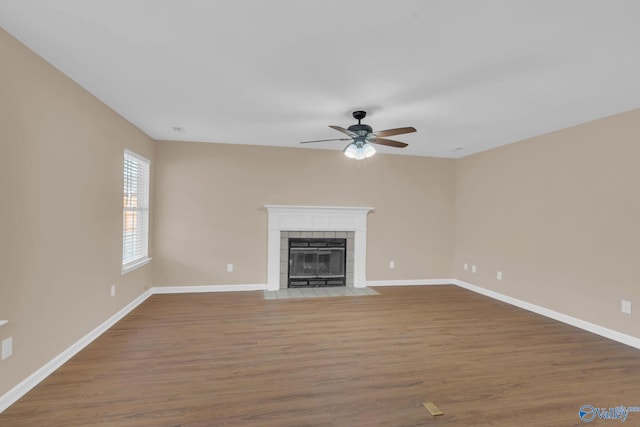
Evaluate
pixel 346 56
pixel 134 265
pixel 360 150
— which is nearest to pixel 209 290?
pixel 134 265

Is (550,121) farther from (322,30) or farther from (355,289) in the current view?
(355,289)

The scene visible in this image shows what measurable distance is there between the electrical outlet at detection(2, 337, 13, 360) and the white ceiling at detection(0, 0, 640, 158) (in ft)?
6.42

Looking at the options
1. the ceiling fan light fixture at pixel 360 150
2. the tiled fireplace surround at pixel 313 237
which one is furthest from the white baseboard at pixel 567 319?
the ceiling fan light fixture at pixel 360 150

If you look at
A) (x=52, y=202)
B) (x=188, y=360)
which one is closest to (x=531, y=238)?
(x=188, y=360)

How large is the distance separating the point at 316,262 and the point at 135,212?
9.32 ft

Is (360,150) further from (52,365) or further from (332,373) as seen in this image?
(52,365)

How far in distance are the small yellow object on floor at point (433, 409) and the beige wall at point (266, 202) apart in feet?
10.8

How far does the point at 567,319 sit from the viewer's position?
3.66 meters

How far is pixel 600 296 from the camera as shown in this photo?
10.9 feet

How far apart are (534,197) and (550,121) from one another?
43.2 inches

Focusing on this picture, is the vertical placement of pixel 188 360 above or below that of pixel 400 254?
below

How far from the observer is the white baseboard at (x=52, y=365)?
1.97 meters

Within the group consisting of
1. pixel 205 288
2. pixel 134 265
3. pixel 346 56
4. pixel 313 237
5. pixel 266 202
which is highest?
pixel 346 56

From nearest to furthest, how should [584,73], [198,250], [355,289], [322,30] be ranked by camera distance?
[322,30]
[584,73]
[198,250]
[355,289]
